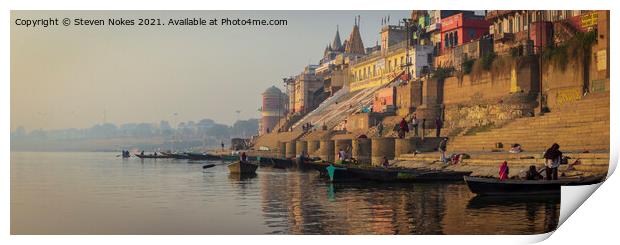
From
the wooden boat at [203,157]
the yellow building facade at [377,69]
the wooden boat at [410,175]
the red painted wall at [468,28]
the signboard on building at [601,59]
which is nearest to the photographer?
the signboard on building at [601,59]

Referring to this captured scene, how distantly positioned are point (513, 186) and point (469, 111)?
15868 mm

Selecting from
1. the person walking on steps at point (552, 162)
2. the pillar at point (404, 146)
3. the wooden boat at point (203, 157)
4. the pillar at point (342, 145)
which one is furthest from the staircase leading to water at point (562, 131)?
the wooden boat at point (203, 157)

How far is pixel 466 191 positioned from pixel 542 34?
1479cm

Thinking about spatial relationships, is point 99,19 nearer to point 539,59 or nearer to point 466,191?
point 466,191

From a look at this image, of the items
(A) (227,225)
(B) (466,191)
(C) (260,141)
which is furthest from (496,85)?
(C) (260,141)

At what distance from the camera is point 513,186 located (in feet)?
65.5

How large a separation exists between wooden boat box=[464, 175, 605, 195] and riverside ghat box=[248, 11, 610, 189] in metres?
0.63

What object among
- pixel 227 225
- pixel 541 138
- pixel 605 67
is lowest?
pixel 227 225

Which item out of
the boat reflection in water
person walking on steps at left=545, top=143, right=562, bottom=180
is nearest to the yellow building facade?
the boat reflection in water

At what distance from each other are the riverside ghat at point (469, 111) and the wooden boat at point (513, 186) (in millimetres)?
627

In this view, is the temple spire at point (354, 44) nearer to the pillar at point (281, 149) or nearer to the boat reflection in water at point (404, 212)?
the pillar at point (281, 149)

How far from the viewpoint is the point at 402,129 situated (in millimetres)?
34250

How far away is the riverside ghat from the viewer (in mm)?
23344

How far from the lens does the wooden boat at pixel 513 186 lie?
19250mm
